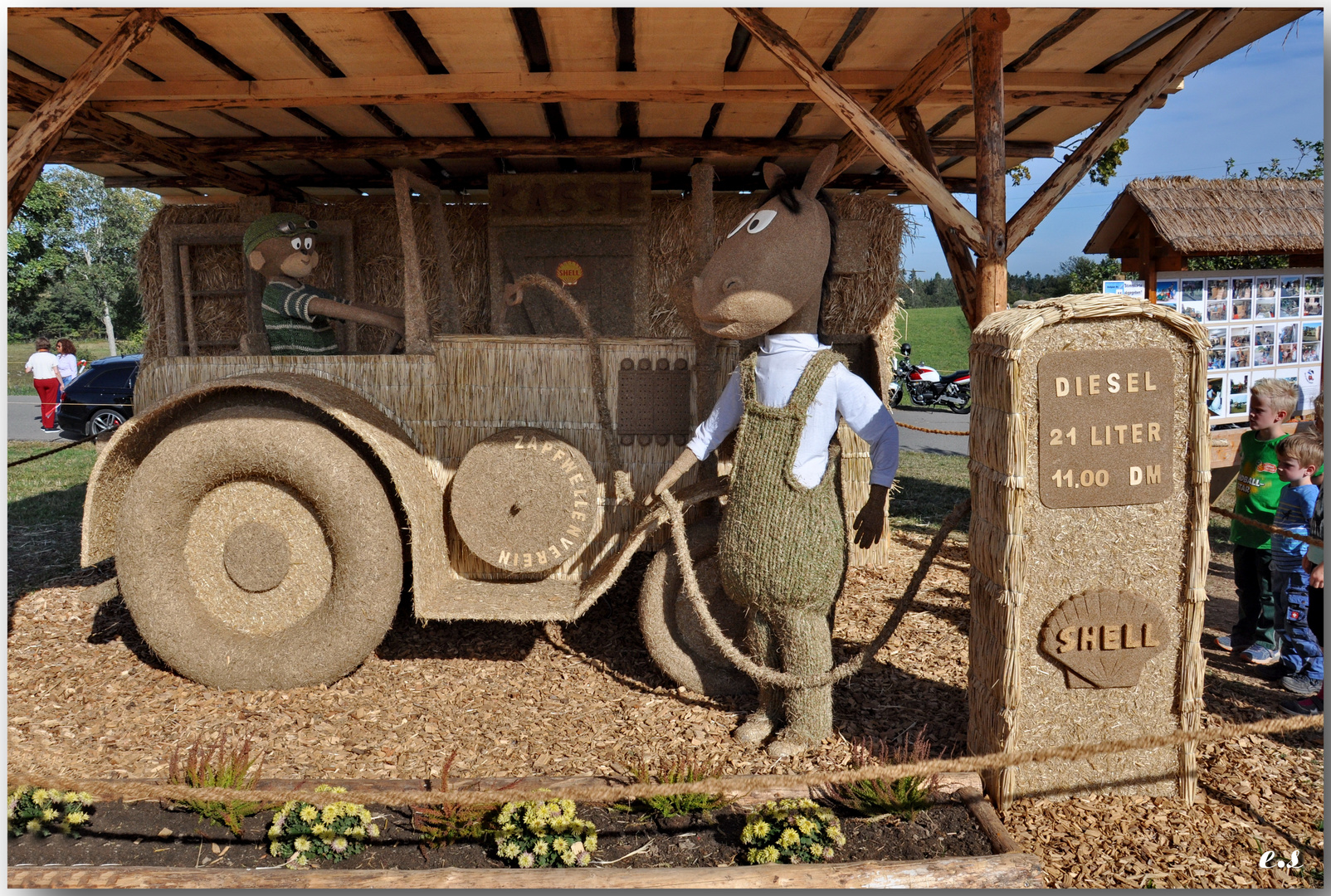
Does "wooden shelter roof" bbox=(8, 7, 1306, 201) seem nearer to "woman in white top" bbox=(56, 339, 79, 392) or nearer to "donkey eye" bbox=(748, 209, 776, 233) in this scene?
"donkey eye" bbox=(748, 209, 776, 233)

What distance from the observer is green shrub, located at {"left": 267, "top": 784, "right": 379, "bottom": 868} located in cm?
236

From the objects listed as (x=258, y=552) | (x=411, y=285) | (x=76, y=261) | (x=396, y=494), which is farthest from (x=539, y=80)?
(x=76, y=261)

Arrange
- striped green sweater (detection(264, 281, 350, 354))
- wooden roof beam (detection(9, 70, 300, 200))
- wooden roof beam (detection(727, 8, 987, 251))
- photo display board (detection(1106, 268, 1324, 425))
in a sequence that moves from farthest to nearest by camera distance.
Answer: photo display board (detection(1106, 268, 1324, 425)) < striped green sweater (detection(264, 281, 350, 354)) < wooden roof beam (detection(9, 70, 300, 200)) < wooden roof beam (detection(727, 8, 987, 251))

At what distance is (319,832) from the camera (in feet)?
7.77

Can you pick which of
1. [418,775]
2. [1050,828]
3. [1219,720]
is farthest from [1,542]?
[1219,720]

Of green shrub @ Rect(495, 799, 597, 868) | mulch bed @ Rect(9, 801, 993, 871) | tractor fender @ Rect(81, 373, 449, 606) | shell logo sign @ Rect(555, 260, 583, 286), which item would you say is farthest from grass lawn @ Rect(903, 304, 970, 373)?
green shrub @ Rect(495, 799, 597, 868)

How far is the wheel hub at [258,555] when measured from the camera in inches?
133

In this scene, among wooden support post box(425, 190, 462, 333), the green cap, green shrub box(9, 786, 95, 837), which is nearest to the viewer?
green shrub box(9, 786, 95, 837)

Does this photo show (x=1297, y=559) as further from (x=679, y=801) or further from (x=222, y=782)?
(x=222, y=782)

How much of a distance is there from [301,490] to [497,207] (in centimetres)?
308

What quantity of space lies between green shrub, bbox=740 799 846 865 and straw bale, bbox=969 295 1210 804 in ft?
2.32

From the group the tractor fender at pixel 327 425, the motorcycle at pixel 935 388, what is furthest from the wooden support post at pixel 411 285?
the motorcycle at pixel 935 388

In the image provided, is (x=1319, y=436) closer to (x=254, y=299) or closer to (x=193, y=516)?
(x=193, y=516)

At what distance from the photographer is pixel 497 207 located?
571 centimetres
